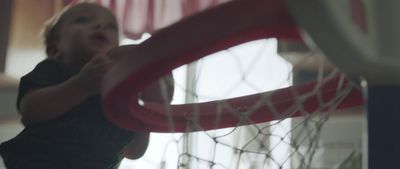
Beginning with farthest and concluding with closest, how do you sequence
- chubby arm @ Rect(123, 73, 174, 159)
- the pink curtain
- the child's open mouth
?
the pink curtain
the child's open mouth
chubby arm @ Rect(123, 73, 174, 159)

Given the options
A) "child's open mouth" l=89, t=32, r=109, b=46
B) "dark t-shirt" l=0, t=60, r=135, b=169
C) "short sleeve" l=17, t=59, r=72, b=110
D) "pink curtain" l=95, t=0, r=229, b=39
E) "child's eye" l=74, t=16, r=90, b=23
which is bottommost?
"dark t-shirt" l=0, t=60, r=135, b=169

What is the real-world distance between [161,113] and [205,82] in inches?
9.8

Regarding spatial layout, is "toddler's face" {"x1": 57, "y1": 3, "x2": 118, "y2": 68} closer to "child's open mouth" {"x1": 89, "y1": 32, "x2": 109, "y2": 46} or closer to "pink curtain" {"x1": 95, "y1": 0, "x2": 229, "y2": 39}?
"child's open mouth" {"x1": 89, "y1": 32, "x2": 109, "y2": 46}

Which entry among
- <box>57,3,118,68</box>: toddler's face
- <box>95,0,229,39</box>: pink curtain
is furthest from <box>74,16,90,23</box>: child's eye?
<box>95,0,229,39</box>: pink curtain

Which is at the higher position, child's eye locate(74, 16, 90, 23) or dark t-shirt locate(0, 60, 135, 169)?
child's eye locate(74, 16, 90, 23)

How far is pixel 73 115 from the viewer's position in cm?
74

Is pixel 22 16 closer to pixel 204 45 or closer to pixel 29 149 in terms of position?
pixel 29 149

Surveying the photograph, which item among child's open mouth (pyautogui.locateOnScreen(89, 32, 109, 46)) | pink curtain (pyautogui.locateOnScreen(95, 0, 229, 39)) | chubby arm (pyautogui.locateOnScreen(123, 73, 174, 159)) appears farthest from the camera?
pink curtain (pyautogui.locateOnScreen(95, 0, 229, 39))

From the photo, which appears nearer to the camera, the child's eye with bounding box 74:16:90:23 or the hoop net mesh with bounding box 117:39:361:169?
the hoop net mesh with bounding box 117:39:361:169

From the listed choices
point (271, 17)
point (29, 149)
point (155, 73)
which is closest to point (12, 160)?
point (29, 149)

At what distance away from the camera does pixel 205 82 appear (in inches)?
36.9

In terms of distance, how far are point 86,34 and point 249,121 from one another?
0.78 ft

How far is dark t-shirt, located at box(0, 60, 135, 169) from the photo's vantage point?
70 cm

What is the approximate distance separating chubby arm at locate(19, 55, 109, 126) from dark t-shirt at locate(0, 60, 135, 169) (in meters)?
0.02
